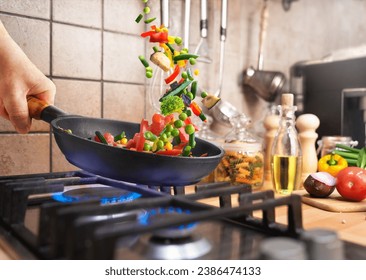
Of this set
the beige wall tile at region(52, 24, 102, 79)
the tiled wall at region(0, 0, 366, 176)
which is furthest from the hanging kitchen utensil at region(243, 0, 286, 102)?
the beige wall tile at region(52, 24, 102, 79)

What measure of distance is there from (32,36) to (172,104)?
47 centimetres

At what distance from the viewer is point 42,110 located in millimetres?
764

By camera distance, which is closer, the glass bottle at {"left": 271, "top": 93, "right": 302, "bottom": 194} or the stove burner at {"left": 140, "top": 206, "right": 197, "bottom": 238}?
the stove burner at {"left": 140, "top": 206, "right": 197, "bottom": 238}

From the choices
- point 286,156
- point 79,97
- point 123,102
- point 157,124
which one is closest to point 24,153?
point 79,97

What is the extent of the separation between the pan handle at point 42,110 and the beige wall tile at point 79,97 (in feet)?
0.71

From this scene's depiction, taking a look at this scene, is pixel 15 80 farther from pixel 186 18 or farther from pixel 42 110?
pixel 186 18

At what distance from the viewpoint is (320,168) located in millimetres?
1100

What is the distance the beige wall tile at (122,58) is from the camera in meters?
1.11

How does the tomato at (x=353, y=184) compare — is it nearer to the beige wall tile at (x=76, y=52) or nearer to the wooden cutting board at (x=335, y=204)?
the wooden cutting board at (x=335, y=204)

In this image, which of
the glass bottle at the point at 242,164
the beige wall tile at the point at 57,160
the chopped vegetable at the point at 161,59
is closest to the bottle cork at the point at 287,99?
the glass bottle at the point at 242,164

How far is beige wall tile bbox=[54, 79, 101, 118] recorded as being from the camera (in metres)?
1.03

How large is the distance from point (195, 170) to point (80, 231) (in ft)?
0.94

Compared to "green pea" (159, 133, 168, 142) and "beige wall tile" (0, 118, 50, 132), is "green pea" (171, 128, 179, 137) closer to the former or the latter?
"green pea" (159, 133, 168, 142)

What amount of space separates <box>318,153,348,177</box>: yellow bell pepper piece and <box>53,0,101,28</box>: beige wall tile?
71cm
